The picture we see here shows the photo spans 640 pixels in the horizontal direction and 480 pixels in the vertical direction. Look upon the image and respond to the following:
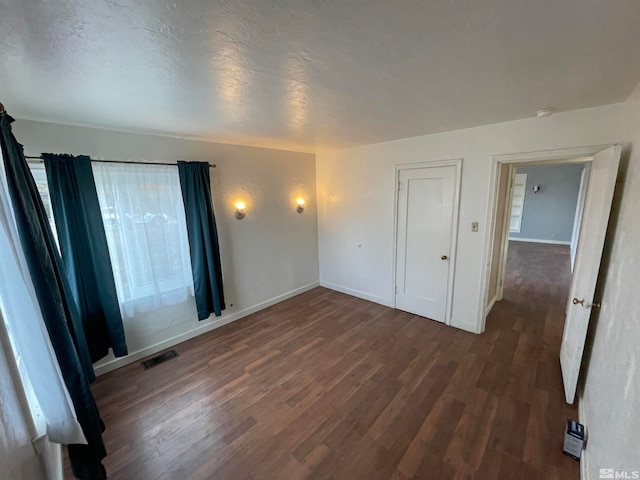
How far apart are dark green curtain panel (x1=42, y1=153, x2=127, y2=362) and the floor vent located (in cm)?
28

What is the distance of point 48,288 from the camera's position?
4.15ft

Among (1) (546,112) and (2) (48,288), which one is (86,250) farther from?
(1) (546,112)

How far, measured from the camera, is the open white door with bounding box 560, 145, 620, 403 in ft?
6.00

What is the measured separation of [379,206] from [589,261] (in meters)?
2.32

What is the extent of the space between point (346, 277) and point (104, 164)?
3.59m

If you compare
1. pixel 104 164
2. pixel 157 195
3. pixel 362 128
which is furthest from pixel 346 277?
pixel 104 164

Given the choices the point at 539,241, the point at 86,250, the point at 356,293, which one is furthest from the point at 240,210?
the point at 539,241

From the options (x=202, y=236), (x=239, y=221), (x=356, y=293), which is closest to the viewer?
(x=202, y=236)

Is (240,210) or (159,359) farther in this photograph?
(240,210)

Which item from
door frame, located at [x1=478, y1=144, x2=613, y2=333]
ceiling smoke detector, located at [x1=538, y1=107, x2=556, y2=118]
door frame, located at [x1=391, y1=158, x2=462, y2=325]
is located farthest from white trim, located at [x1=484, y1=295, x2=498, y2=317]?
ceiling smoke detector, located at [x1=538, y1=107, x2=556, y2=118]

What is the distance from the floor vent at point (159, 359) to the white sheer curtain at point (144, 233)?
0.56 metres

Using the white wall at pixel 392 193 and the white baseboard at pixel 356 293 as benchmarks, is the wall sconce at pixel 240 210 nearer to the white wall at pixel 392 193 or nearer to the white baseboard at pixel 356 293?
the white wall at pixel 392 193

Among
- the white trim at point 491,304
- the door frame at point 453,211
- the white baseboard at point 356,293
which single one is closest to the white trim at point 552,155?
the door frame at point 453,211

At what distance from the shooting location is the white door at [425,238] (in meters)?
3.27
